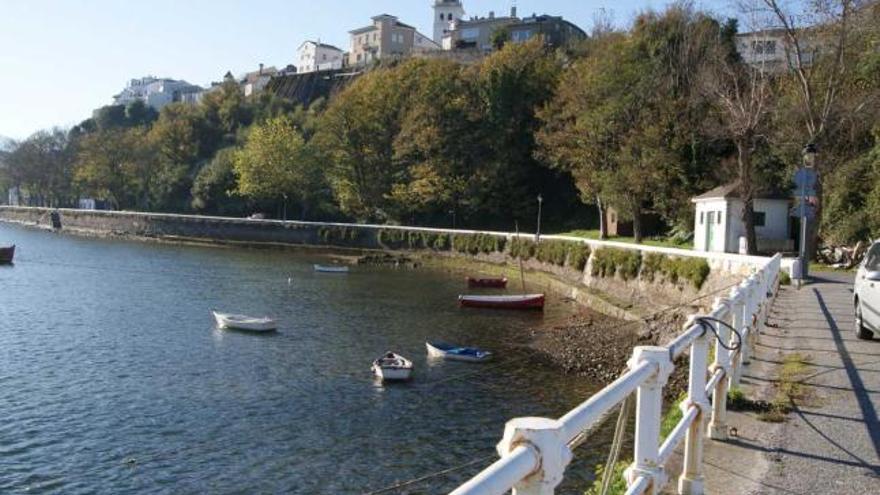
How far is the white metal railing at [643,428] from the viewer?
288 centimetres

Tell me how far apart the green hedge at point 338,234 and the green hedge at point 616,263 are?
3940cm

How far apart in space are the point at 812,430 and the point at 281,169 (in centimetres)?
8462

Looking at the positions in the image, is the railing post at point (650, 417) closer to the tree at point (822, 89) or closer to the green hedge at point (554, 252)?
the tree at point (822, 89)

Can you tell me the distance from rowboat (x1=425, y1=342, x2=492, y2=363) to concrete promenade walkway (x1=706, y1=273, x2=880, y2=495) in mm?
13233

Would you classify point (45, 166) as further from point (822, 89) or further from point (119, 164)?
point (822, 89)

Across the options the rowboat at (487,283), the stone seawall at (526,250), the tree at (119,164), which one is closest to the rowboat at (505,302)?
the stone seawall at (526,250)

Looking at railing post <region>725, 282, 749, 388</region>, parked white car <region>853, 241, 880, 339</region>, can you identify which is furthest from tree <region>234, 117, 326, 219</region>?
railing post <region>725, 282, 749, 388</region>

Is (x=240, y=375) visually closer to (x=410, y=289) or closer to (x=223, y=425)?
(x=223, y=425)

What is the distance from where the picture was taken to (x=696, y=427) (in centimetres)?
643

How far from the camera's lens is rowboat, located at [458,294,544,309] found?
3978cm

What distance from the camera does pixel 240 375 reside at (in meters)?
24.1

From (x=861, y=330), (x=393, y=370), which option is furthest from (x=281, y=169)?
(x=861, y=330)

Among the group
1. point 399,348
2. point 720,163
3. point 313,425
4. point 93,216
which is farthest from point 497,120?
point 93,216

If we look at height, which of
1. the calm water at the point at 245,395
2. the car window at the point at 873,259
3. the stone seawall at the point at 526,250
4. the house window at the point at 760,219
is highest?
the house window at the point at 760,219
